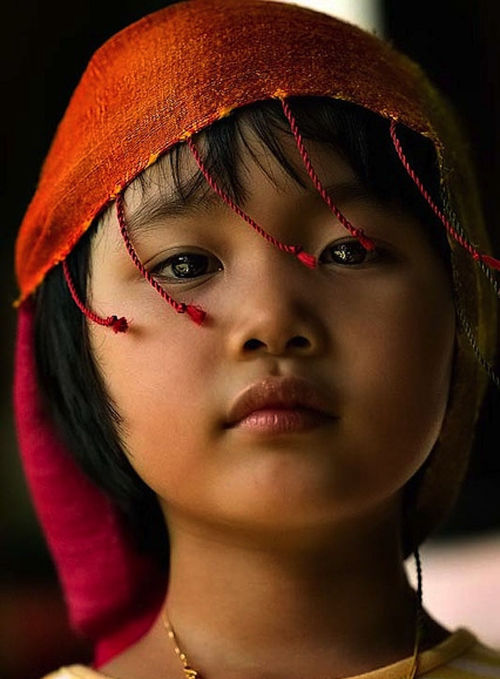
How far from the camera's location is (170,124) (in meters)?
1.03

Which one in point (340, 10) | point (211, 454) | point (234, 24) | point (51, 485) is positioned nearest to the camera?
point (211, 454)

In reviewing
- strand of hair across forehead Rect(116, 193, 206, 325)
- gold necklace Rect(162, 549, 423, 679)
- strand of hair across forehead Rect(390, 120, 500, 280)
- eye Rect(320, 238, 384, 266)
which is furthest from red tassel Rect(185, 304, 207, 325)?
gold necklace Rect(162, 549, 423, 679)

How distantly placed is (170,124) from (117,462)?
356mm

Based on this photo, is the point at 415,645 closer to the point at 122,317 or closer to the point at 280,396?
the point at 280,396

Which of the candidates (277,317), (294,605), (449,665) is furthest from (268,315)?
(449,665)

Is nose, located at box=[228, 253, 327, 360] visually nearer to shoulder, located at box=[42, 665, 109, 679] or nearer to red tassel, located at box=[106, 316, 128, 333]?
red tassel, located at box=[106, 316, 128, 333]

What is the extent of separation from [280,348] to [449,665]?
1.19 ft

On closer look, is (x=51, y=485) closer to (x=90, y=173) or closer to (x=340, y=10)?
(x=90, y=173)

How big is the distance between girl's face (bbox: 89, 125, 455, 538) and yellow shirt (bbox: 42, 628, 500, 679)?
145 millimetres

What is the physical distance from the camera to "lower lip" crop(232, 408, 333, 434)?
3.15ft

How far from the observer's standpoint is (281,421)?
96 centimetres

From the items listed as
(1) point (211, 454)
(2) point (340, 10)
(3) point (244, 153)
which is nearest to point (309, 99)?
(3) point (244, 153)

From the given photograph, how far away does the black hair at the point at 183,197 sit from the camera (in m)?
1.01

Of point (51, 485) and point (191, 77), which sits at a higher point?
point (191, 77)
